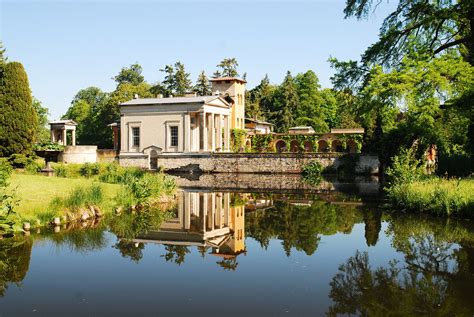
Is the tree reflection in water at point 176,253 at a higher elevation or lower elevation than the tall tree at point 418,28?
lower

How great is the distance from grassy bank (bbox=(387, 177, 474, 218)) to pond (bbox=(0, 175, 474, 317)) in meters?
0.68

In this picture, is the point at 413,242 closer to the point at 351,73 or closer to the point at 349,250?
the point at 349,250

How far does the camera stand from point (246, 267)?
927 centimetres

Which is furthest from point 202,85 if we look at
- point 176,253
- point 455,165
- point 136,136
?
point 176,253

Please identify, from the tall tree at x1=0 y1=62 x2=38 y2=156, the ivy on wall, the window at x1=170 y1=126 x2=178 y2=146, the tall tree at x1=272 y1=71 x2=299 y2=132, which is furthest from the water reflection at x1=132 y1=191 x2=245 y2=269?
the tall tree at x1=272 y1=71 x2=299 y2=132

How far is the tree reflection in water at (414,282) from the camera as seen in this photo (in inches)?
264

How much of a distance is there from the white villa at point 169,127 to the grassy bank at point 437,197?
27826 mm

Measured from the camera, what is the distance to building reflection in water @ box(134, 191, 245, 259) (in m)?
11.4

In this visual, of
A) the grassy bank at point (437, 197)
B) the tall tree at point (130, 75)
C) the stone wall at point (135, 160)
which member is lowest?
the grassy bank at point (437, 197)

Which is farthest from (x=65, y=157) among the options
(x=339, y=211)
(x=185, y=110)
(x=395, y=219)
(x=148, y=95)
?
(x=395, y=219)

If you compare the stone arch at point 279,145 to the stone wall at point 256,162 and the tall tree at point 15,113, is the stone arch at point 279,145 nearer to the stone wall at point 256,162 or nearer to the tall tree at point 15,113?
the stone wall at point 256,162

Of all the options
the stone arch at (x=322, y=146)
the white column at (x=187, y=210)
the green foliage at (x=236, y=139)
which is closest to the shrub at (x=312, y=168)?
the green foliage at (x=236, y=139)

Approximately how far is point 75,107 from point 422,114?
60.3 meters

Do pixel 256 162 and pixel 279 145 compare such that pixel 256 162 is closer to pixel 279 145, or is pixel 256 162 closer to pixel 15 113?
pixel 279 145
